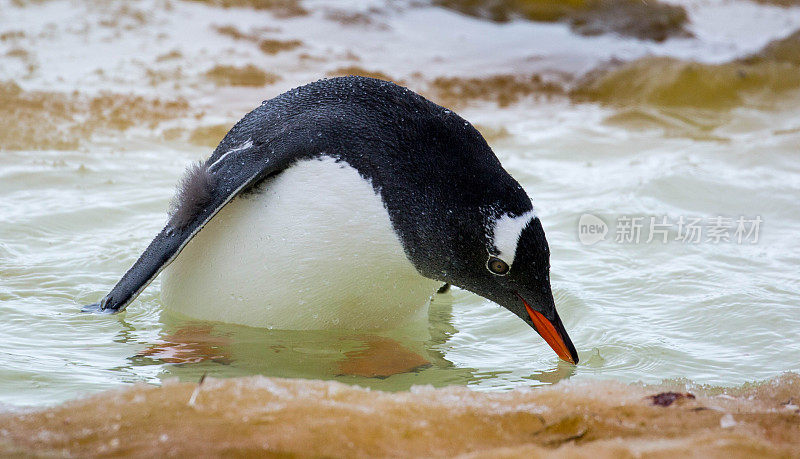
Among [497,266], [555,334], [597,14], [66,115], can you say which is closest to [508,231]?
[497,266]

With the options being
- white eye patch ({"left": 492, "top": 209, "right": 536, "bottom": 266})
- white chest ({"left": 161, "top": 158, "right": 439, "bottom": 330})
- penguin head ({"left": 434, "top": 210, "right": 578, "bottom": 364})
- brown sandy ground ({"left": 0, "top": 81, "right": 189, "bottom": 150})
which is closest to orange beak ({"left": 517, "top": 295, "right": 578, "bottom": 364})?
penguin head ({"left": 434, "top": 210, "right": 578, "bottom": 364})

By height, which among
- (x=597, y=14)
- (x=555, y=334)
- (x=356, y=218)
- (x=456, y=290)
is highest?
(x=597, y=14)

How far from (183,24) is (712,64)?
4.91 metres

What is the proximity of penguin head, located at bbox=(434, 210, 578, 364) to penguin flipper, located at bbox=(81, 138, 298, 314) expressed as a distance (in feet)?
2.26

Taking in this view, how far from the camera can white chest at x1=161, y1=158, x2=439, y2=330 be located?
3.10 metres

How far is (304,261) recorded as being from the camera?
126 inches

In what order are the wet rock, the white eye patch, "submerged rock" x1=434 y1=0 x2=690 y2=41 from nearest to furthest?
1. the wet rock
2. the white eye patch
3. "submerged rock" x1=434 y1=0 x2=690 y2=41

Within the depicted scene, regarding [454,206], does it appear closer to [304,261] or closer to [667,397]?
[304,261]

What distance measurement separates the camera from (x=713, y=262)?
4465 mm

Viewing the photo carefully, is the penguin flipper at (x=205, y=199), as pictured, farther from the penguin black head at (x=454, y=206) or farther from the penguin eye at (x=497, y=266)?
the penguin eye at (x=497, y=266)

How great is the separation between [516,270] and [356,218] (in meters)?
0.55

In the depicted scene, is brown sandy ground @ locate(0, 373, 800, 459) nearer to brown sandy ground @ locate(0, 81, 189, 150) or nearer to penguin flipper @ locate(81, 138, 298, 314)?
penguin flipper @ locate(81, 138, 298, 314)

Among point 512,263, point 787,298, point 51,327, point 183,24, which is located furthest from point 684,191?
point 183,24

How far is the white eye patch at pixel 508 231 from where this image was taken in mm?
2957
